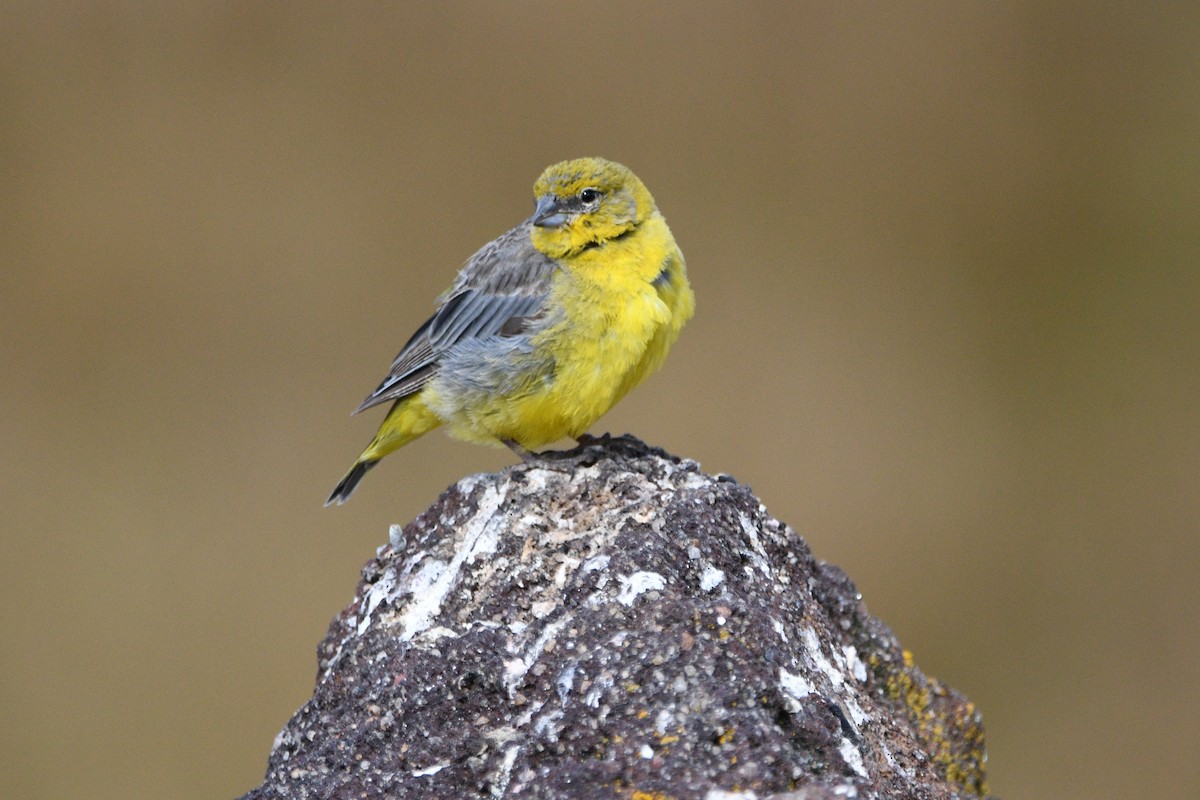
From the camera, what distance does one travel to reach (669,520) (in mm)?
3064

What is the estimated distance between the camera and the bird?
14.3 ft

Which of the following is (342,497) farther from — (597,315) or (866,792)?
(866,792)

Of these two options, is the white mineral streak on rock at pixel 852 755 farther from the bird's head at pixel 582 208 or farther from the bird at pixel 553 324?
the bird's head at pixel 582 208

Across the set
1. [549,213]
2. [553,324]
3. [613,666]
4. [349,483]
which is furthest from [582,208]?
[613,666]

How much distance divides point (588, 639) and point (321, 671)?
3.20 ft

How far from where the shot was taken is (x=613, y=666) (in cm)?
265

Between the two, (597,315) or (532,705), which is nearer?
(532,705)

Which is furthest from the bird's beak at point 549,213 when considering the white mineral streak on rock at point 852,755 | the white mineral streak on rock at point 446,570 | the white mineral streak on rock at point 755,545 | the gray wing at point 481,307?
the white mineral streak on rock at point 852,755

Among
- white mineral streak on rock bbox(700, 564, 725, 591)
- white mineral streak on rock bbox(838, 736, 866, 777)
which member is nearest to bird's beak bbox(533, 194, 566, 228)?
white mineral streak on rock bbox(700, 564, 725, 591)

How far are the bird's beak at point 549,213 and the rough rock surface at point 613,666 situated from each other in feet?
4.19

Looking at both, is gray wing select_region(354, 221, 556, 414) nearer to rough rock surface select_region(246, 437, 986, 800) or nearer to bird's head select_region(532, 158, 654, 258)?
bird's head select_region(532, 158, 654, 258)

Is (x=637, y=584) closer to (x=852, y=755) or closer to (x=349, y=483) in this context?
(x=852, y=755)

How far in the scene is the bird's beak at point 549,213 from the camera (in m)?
4.63

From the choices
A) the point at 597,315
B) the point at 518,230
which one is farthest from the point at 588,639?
the point at 518,230
